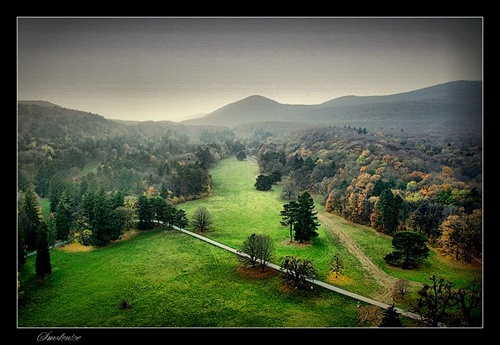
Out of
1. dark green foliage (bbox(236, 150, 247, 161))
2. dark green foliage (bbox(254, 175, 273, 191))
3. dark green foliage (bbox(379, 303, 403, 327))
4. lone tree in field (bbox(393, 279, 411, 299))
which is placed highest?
dark green foliage (bbox(236, 150, 247, 161))

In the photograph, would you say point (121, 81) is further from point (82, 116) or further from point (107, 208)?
point (107, 208)

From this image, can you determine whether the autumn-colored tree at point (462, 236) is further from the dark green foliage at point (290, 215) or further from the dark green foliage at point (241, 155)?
the dark green foliage at point (241, 155)

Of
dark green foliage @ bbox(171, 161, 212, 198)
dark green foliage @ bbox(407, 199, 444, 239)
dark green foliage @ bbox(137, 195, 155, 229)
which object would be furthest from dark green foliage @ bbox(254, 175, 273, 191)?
dark green foliage @ bbox(407, 199, 444, 239)

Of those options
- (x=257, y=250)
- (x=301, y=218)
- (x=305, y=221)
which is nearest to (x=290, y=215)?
(x=301, y=218)

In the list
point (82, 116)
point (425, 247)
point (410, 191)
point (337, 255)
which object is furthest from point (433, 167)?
point (82, 116)

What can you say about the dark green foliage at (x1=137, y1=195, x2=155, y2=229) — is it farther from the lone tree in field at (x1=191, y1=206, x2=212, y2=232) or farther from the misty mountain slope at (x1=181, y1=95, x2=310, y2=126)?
the misty mountain slope at (x1=181, y1=95, x2=310, y2=126)
